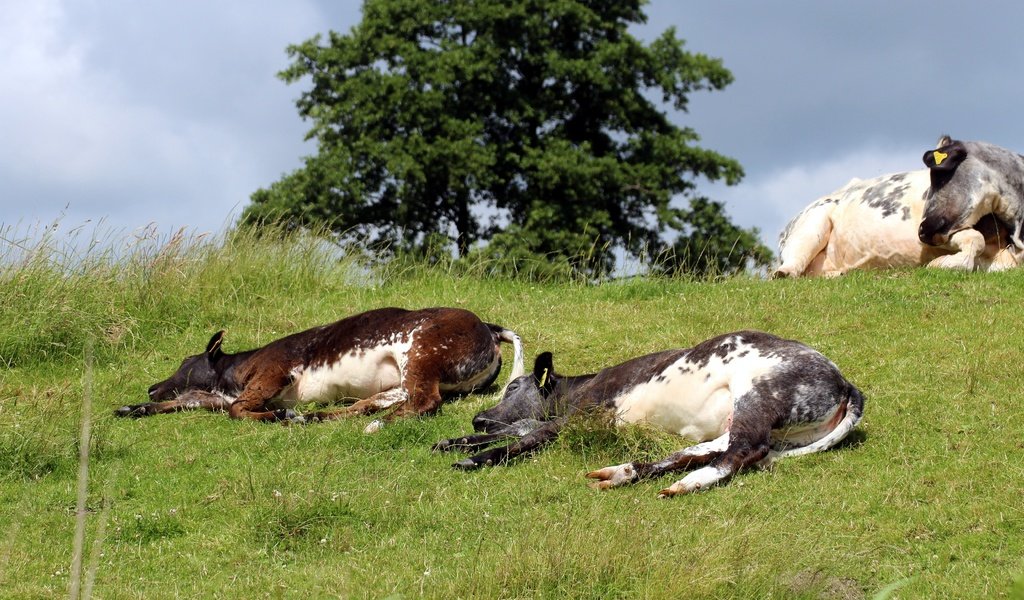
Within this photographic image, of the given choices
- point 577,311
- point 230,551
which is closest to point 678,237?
point 577,311

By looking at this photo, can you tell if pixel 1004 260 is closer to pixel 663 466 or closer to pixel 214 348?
pixel 663 466

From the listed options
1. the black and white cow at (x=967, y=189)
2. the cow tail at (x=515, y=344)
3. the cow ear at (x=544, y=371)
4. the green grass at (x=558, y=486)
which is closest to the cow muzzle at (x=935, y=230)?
the black and white cow at (x=967, y=189)

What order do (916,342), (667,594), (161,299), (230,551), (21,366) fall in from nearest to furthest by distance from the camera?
(667,594) < (230,551) < (916,342) < (21,366) < (161,299)

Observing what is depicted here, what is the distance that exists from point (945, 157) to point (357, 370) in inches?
292

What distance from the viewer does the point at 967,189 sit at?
13.4m

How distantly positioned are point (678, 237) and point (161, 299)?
1886 cm

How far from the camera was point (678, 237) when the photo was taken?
31.3 metres

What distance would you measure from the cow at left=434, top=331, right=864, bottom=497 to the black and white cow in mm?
6084

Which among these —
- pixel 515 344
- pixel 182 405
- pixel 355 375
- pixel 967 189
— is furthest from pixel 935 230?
pixel 182 405

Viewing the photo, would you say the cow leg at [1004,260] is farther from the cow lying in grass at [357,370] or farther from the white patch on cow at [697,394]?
the white patch on cow at [697,394]

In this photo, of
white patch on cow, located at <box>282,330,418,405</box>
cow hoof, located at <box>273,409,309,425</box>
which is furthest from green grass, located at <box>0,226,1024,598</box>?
white patch on cow, located at <box>282,330,418,405</box>

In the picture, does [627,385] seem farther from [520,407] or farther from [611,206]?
[611,206]

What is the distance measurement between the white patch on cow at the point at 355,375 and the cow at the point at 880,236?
20.6 feet

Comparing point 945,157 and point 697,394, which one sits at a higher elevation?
point 945,157
